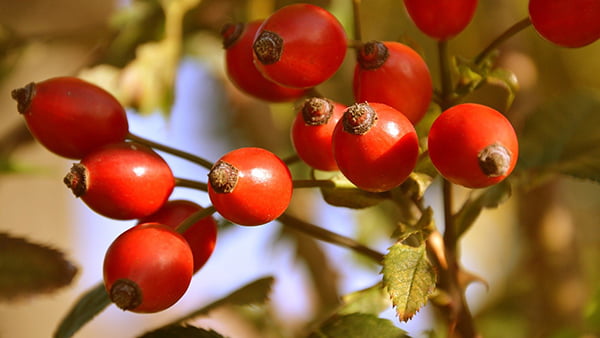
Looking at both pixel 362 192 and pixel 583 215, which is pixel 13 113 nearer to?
pixel 362 192

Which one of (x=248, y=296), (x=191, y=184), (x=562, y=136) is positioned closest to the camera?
(x=191, y=184)

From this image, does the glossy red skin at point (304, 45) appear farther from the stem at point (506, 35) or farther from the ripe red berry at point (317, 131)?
the stem at point (506, 35)

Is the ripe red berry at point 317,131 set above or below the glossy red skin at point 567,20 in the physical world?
below

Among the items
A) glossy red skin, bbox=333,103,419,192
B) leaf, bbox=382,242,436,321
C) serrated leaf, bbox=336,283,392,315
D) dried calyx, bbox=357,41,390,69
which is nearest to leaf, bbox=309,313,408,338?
serrated leaf, bbox=336,283,392,315

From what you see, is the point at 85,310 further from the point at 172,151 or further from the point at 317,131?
the point at 317,131

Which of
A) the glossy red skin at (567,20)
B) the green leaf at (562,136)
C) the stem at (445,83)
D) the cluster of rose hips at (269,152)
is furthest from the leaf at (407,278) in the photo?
the green leaf at (562,136)

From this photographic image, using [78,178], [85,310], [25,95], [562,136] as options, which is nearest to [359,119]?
[78,178]
